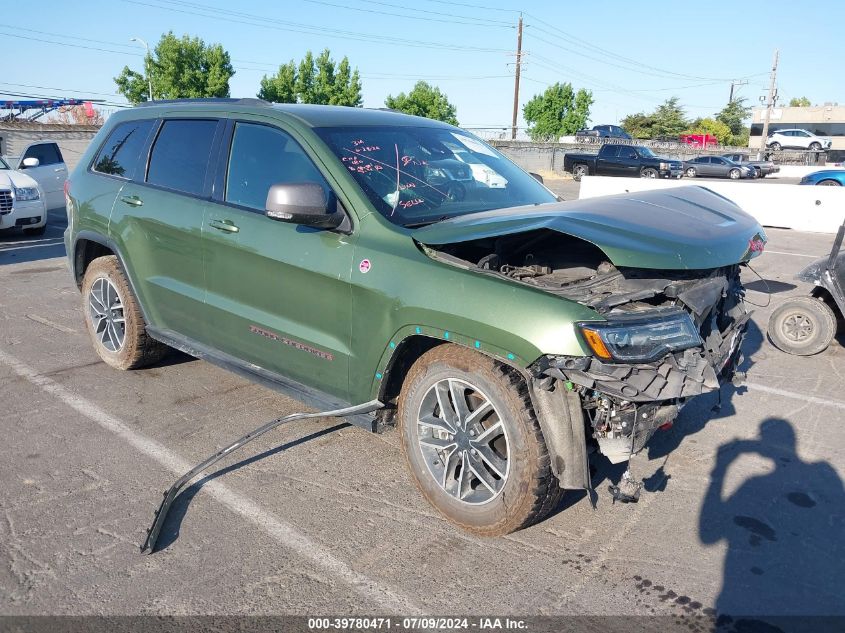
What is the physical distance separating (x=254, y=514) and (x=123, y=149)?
319cm

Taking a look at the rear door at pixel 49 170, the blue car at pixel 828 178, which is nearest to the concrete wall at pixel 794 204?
the blue car at pixel 828 178

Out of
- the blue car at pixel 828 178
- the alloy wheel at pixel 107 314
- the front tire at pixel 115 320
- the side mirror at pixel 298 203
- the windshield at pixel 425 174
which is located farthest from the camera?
the blue car at pixel 828 178

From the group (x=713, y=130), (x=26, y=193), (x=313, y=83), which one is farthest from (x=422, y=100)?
(x=26, y=193)

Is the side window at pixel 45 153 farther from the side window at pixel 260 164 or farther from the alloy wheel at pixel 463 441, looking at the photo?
the alloy wheel at pixel 463 441

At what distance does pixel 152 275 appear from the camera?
493 centimetres

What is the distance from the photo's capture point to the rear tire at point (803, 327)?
629 centimetres

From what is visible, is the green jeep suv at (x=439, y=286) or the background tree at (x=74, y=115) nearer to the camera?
the green jeep suv at (x=439, y=286)

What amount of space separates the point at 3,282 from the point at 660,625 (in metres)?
8.91

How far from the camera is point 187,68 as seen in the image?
5653 centimetres

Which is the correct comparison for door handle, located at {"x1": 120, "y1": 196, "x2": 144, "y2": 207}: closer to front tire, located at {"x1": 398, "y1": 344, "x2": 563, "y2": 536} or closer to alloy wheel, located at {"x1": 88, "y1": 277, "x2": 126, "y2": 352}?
alloy wheel, located at {"x1": 88, "y1": 277, "x2": 126, "y2": 352}

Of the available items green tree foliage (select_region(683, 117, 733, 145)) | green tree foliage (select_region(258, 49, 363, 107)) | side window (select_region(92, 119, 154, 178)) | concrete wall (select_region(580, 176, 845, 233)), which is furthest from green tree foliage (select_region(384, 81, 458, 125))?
side window (select_region(92, 119, 154, 178))

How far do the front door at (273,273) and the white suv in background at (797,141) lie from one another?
57122mm

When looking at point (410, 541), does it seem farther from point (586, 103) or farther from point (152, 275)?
point (586, 103)

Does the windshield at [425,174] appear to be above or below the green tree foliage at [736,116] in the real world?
below
